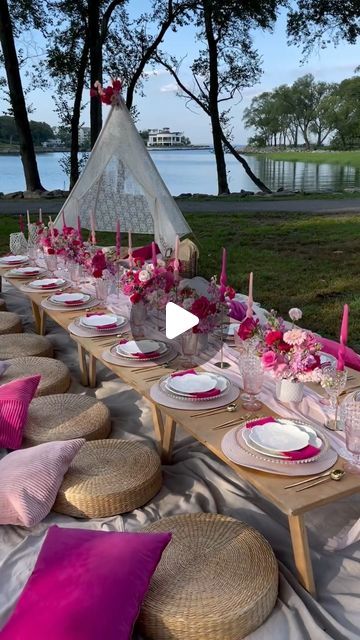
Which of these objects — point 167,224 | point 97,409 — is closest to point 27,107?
point 167,224

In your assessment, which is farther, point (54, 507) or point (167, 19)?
point (167, 19)

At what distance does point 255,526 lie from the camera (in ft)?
8.00

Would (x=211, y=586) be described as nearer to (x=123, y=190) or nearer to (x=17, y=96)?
(x=123, y=190)

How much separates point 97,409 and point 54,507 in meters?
0.77

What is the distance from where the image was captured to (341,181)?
2459 cm

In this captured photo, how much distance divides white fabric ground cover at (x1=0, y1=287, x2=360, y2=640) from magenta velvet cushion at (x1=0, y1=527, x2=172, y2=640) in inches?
9.8

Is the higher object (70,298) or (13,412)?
(70,298)

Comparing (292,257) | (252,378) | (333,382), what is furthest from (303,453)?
(292,257)

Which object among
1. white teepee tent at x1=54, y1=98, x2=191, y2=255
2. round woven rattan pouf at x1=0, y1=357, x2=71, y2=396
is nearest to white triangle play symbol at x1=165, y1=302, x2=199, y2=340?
round woven rattan pouf at x1=0, y1=357, x2=71, y2=396

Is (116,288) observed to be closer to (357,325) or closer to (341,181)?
(357,325)

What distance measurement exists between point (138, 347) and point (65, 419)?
0.56 metres

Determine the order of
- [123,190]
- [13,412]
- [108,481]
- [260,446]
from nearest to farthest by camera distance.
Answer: [260,446]
[108,481]
[13,412]
[123,190]

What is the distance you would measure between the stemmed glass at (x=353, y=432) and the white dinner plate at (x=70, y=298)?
241 centimetres

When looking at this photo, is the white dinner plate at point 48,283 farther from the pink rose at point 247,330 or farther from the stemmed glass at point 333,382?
the stemmed glass at point 333,382
